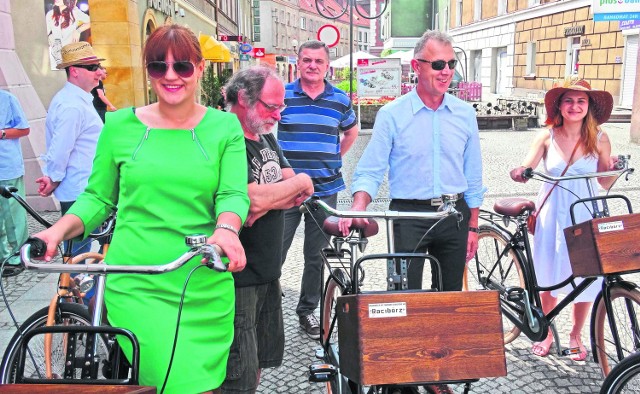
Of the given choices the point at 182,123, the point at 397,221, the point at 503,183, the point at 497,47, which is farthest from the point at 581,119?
the point at 497,47

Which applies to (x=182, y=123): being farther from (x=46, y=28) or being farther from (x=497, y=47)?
(x=497, y=47)

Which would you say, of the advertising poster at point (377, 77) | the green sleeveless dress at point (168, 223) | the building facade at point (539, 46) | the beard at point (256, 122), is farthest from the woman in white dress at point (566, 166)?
the advertising poster at point (377, 77)

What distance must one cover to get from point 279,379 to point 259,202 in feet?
5.71

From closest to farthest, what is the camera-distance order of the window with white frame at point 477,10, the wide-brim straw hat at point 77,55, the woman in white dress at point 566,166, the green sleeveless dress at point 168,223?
the green sleeveless dress at point 168,223 → the woman in white dress at point 566,166 → the wide-brim straw hat at point 77,55 → the window with white frame at point 477,10

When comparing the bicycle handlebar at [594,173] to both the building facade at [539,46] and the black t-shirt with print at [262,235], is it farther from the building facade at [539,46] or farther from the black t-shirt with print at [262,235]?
the building facade at [539,46]

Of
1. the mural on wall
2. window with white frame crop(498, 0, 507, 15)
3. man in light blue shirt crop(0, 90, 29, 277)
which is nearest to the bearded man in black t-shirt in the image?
man in light blue shirt crop(0, 90, 29, 277)

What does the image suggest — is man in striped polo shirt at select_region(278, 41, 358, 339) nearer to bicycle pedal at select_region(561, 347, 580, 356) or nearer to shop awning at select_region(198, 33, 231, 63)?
bicycle pedal at select_region(561, 347, 580, 356)

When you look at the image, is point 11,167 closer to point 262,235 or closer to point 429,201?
point 262,235

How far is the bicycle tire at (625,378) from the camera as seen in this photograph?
8.70ft

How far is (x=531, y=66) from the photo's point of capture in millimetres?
30875

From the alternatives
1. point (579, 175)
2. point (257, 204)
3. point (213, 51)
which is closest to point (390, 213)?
point (257, 204)

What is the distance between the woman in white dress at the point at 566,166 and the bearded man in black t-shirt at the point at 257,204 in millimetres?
1804

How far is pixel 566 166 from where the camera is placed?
3898mm

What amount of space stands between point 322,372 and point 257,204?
78cm
